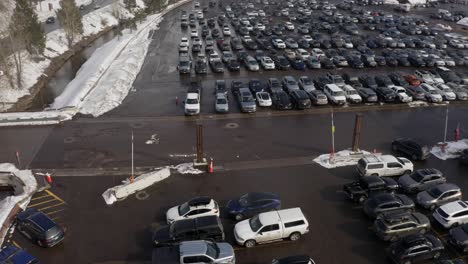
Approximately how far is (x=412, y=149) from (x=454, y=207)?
7.41 metres

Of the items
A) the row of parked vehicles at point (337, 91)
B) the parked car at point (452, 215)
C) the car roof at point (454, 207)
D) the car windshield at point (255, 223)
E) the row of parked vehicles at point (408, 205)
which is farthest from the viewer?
the row of parked vehicles at point (337, 91)

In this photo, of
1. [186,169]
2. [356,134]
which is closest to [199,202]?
[186,169]

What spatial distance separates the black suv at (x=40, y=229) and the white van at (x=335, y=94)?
25.6m

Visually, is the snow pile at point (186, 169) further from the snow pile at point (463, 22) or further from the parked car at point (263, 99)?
the snow pile at point (463, 22)

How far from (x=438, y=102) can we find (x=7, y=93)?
4284 centimetres

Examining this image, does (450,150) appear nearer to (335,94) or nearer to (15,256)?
(335,94)

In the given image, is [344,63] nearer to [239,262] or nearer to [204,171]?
[204,171]

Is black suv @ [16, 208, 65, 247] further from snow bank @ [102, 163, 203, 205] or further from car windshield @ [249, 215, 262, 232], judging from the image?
car windshield @ [249, 215, 262, 232]

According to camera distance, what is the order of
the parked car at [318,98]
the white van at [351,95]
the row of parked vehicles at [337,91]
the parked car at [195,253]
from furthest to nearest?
the white van at [351,95], the parked car at [318,98], the row of parked vehicles at [337,91], the parked car at [195,253]

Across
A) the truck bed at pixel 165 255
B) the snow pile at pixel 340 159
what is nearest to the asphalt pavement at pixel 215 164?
the snow pile at pixel 340 159

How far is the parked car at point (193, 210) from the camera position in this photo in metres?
21.0

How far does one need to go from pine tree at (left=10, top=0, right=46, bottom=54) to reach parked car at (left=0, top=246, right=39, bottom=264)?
36834mm

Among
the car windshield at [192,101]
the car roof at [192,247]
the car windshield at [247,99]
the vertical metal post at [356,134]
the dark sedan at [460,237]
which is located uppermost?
the car windshield at [192,101]

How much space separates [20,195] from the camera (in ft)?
78.1
